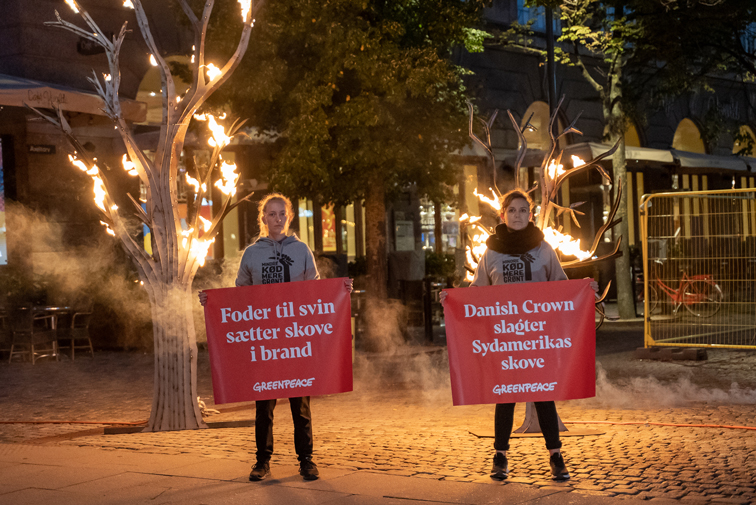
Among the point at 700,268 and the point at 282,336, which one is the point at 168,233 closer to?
the point at 282,336

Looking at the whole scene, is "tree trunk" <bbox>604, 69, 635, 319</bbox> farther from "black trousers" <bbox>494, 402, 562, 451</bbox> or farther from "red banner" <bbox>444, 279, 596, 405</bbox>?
"black trousers" <bbox>494, 402, 562, 451</bbox>

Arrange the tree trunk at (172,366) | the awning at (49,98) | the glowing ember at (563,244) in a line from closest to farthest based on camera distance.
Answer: the glowing ember at (563,244)
the tree trunk at (172,366)
the awning at (49,98)

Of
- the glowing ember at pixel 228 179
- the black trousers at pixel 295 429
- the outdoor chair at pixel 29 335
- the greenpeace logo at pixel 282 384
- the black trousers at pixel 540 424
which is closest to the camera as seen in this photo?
the black trousers at pixel 540 424


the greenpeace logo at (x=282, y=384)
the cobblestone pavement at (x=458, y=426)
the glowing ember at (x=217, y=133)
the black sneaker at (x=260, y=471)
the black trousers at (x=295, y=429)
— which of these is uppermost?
the glowing ember at (x=217, y=133)

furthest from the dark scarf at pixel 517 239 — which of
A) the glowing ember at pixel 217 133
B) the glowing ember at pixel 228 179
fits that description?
the glowing ember at pixel 217 133

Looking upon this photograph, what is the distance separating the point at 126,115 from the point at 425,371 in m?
5.75

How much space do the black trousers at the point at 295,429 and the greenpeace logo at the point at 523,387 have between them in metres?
1.23

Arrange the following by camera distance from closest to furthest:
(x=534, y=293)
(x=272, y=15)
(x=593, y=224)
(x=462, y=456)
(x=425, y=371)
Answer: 1. (x=534, y=293)
2. (x=462, y=456)
3. (x=425, y=371)
4. (x=272, y=15)
5. (x=593, y=224)

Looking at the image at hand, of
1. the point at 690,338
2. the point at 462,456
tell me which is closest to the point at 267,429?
Result: the point at 462,456

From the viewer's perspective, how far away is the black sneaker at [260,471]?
586 centimetres

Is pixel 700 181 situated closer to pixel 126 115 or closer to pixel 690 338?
pixel 690 338

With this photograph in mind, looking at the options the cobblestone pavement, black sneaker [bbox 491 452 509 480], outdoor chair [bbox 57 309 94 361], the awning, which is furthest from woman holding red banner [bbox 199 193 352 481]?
outdoor chair [bbox 57 309 94 361]

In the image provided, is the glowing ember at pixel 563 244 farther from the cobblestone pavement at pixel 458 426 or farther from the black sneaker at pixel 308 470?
the black sneaker at pixel 308 470

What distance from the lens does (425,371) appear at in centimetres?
1220
